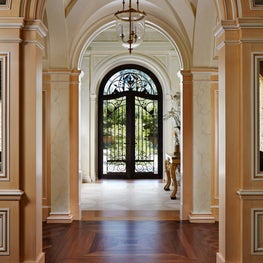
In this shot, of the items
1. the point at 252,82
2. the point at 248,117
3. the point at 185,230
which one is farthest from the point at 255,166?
the point at 185,230

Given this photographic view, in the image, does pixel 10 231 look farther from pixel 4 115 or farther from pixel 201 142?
pixel 201 142

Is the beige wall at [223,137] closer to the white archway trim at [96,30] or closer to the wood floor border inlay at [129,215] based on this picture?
the white archway trim at [96,30]

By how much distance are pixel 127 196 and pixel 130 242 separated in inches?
170

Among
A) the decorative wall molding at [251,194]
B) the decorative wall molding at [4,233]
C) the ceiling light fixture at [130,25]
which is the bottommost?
the decorative wall molding at [4,233]

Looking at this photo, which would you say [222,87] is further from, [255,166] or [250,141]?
[255,166]

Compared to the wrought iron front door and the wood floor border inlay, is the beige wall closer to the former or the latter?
the wood floor border inlay

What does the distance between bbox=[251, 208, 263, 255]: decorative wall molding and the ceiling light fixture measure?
11.0ft

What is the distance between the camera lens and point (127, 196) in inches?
397

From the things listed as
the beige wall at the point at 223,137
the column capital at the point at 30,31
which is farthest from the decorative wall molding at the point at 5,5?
the column capital at the point at 30,31

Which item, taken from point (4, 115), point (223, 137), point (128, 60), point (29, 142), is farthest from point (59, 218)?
point (128, 60)

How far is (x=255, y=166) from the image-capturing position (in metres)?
4.20

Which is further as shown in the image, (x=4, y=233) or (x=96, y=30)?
(x=96, y=30)

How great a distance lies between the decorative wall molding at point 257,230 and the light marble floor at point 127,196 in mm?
4317

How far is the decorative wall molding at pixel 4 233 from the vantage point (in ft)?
13.4
